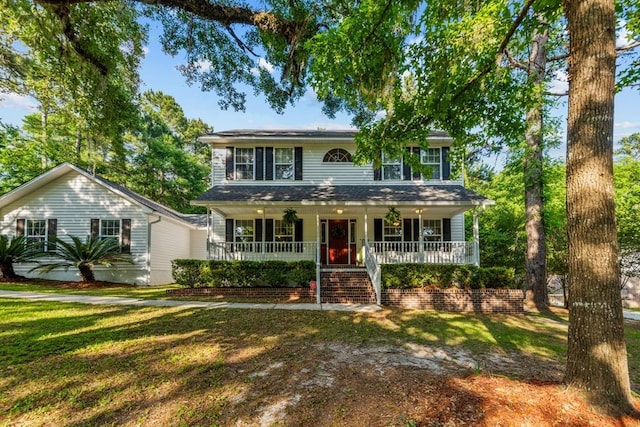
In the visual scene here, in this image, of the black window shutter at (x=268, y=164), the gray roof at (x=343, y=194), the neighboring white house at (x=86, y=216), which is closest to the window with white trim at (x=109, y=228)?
the neighboring white house at (x=86, y=216)

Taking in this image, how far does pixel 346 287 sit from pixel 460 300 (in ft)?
11.4

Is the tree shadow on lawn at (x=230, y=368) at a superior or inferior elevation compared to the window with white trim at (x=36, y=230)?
inferior

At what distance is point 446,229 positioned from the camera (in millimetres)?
12750

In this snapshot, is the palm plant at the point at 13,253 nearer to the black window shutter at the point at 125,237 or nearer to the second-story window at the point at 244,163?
the black window shutter at the point at 125,237

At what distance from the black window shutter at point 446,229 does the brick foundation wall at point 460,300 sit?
3.97 meters

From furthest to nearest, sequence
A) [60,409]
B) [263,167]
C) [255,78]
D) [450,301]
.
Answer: [263,167]
[255,78]
[450,301]
[60,409]

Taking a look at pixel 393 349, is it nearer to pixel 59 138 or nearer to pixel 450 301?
pixel 450 301

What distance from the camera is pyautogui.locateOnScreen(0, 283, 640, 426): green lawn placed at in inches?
117

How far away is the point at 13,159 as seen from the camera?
17812 mm

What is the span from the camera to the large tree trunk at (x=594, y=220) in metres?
2.67

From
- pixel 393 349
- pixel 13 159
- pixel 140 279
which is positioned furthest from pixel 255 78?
pixel 13 159

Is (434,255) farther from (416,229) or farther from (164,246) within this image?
(164,246)

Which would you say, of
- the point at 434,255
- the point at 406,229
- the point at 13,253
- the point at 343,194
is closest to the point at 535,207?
the point at 434,255

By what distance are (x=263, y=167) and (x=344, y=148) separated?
12.2 ft
